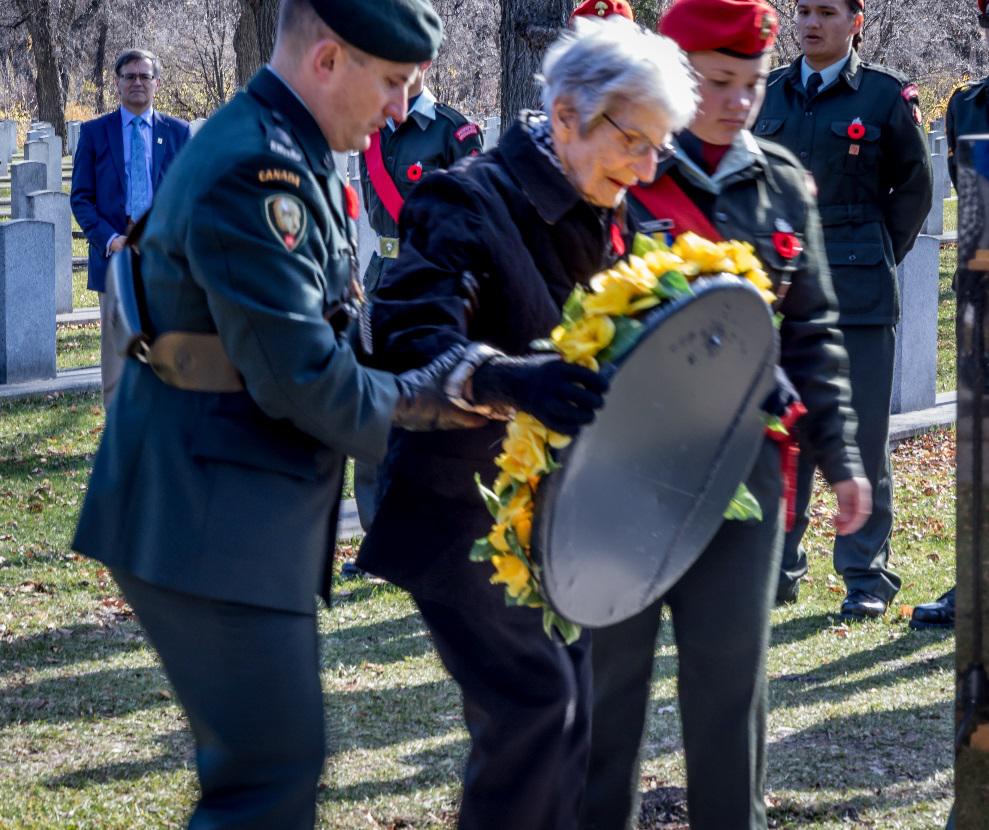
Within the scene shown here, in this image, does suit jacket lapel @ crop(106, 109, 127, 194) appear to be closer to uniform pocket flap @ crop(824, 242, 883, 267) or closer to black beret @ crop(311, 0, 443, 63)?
uniform pocket flap @ crop(824, 242, 883, 267)

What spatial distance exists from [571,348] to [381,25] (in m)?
0.66

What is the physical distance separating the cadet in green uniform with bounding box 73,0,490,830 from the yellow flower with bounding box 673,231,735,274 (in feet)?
2.08

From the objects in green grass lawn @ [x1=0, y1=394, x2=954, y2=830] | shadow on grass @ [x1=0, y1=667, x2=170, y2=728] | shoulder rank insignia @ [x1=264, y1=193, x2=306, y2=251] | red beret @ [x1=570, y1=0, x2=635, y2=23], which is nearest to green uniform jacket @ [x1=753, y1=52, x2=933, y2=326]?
red beret @ [x1=570, y1=0, x2=635, y2=23]

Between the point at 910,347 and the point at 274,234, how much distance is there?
896cm

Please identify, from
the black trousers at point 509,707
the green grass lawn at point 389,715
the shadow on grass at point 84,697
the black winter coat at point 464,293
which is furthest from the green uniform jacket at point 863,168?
the black trousers at point 509,707

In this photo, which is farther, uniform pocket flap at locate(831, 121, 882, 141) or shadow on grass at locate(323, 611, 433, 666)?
uniform pocket flap at locate(831, 121, 882, 141)

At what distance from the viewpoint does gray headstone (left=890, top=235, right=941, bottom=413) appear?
34.6ft

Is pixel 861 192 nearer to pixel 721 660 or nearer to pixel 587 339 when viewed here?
pixel 721 660

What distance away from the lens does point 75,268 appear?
2066 cm

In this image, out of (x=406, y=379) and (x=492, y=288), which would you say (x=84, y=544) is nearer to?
(x=406, y=379)

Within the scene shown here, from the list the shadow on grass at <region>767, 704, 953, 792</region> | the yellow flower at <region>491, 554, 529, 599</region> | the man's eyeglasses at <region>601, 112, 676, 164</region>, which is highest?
the man's eyeglasses at <region>601, 112, 676, 164</region>

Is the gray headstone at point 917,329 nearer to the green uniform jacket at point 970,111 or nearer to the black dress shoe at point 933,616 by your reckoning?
the green uniform jacket at point 970,111

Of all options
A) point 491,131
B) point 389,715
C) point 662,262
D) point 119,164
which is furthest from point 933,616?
point 491,131

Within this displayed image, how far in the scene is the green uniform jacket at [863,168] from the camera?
6.72 m
